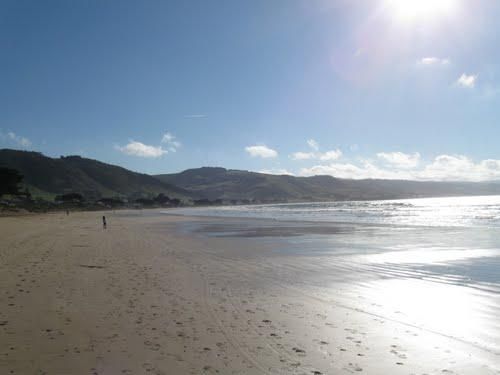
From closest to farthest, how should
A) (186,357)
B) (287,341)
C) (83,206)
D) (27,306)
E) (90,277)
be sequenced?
(186,357) < (287,341) < (27,306) < (90,277) < (83,206)

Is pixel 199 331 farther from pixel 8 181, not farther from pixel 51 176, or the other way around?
pixel 51 176

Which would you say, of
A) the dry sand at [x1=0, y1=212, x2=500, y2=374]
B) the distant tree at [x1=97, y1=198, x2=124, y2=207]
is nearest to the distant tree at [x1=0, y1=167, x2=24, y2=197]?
the distant tree at [x1=97, y1=198, x2=124, y2=207]

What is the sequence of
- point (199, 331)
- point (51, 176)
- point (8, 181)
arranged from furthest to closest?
point (51, 176)
point (8, 181)
point (199, 331)

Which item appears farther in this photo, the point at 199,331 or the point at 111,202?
the point at 111,202

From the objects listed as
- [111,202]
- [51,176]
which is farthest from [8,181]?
[51,176]

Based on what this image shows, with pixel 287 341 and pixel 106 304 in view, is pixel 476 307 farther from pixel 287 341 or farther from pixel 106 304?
pixel 106 304

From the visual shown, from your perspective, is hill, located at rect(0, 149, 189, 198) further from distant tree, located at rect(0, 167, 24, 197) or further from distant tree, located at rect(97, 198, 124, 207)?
distant tree, located at rect(0, 167, 24, 197)

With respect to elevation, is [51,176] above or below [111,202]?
above

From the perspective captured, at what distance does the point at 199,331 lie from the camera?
691 centimetres

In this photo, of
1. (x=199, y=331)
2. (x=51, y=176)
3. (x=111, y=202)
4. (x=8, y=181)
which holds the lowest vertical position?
(x=199, y=331)

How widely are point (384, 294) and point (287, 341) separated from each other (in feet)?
14.2

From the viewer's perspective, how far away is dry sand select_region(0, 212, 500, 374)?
5457 millimetres

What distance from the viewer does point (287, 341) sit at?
6434 mm

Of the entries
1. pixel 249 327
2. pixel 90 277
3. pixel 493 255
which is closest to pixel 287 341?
pixel 249 327
